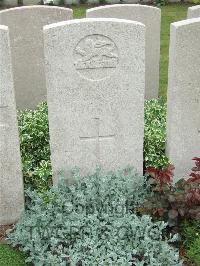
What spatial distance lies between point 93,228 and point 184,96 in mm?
1423

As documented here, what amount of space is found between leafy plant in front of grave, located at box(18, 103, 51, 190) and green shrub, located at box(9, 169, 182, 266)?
0.37 meters

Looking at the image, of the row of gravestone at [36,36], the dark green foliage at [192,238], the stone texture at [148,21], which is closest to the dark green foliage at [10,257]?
the dark green foliage at [192,238]

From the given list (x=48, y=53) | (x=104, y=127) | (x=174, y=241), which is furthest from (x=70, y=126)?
(x=174, y=241)

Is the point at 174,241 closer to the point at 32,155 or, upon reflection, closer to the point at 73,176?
the point at 73,176

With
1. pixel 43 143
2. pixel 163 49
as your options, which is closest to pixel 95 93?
pixel 43 143

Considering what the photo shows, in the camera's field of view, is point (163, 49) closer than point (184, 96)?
No

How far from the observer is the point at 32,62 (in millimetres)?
6273

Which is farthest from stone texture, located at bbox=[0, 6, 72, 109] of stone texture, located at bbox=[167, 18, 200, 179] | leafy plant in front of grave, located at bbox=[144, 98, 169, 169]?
stone texture, located at bbox=[167, 18, 200, 179]

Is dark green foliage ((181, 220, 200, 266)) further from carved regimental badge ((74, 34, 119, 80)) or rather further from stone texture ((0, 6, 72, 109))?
stone texture ((0, 6, 72, 109))

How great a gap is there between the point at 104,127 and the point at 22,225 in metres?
1.11

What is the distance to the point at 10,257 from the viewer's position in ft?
14.2

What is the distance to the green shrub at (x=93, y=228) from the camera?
4.03 metres

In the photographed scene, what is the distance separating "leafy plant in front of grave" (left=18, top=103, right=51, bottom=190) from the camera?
4945mm

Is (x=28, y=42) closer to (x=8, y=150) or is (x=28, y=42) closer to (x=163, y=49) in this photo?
(x=8, y=150)
